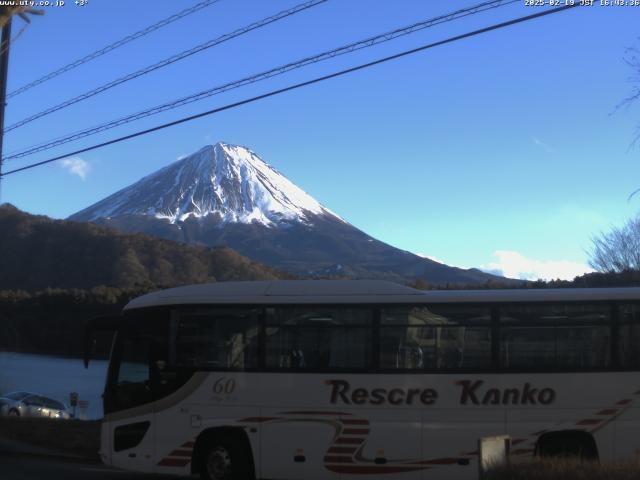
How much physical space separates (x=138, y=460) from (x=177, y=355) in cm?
158

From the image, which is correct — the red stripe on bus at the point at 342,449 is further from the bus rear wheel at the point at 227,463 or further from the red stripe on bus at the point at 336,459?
the bus rear wheel at the point at 227,463

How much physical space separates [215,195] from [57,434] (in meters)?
108

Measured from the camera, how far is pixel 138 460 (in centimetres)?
1095

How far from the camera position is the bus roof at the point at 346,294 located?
34.4 ft

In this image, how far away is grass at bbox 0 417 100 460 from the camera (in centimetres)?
1495

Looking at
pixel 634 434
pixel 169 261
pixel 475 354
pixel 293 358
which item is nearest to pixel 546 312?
pixel 475 354

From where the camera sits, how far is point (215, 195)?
403 feet

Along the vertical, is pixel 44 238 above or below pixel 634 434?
above

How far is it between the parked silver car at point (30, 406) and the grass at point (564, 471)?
20044 mm

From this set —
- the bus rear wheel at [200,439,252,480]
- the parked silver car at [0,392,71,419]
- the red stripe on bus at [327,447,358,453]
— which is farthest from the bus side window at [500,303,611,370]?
the parked silver car at [0,392,71,419]

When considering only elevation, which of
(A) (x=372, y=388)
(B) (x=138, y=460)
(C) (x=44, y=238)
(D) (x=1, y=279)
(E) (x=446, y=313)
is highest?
(C) (x=44, y=238)

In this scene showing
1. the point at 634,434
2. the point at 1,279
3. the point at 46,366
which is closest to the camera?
the point at 634,434

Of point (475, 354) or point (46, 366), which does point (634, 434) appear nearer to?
point (475, 354)

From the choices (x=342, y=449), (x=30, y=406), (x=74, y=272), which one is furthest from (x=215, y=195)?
(x=342, y=449)
